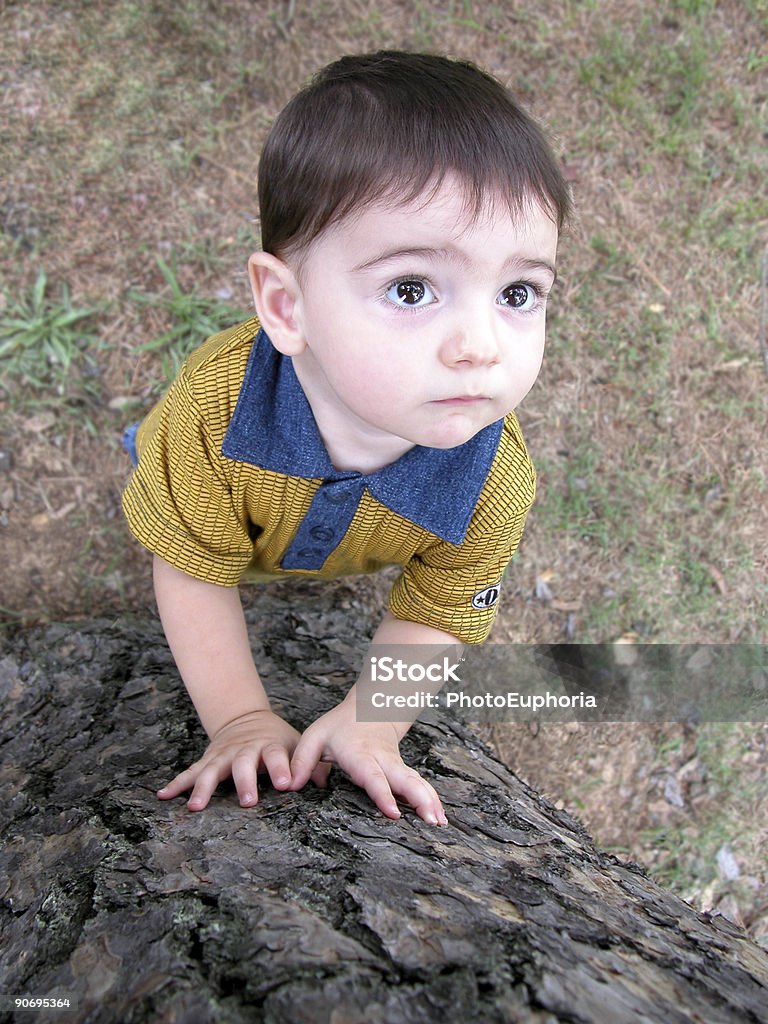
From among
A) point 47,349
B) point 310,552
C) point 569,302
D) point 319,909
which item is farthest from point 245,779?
point 569,302

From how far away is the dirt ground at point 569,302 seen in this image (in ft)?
9.71

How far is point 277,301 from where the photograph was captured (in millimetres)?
1619

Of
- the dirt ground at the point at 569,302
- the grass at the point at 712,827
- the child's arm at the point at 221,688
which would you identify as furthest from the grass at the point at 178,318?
the grass at the point at 712,827

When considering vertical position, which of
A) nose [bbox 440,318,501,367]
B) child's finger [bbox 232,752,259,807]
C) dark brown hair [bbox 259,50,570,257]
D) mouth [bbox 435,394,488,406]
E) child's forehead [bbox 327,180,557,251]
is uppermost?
dark brown hair [bbox 259,50,570,257]

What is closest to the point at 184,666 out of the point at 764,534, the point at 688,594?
the point at 688,594

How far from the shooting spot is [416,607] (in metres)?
2.06

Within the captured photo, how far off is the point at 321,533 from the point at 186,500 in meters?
0.32

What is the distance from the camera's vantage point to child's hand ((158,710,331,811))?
4.96 feet

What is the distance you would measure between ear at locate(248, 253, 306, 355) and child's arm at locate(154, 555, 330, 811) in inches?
27.0

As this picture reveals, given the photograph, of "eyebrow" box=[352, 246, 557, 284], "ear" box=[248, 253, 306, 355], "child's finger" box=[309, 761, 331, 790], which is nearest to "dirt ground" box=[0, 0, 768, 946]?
"child's finger" box=[309, 761, 331, 790]

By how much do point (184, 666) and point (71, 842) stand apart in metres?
0.67

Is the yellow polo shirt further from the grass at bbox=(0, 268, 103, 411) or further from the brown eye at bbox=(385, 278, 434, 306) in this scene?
the grass at bbox=(0, 268, 103, 411)

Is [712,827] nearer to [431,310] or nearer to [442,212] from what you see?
[431,310]

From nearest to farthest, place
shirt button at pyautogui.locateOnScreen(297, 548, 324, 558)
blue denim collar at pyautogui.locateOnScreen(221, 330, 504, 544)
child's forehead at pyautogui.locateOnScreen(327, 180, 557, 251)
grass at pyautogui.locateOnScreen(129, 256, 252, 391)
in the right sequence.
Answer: child's forehead at pyautogui.locateOnScreen(327, 180, 557, 251) < blue denim collar at pyautogui.locateOnScreen(221, 330, 504, 544) < shirt button at pyautogui.locateOnScreen(297, 548, 324, 558) < grass at pyautogui.locateOnScreen(129, 256, 252, 391)
